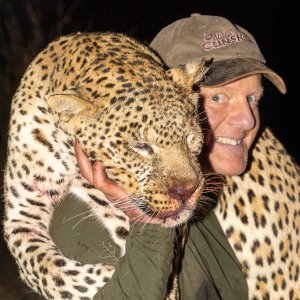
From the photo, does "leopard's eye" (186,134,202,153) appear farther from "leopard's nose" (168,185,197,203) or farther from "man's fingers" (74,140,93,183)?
"man's fingers" (74,140,93,183)

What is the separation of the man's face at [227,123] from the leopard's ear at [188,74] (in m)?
0.30

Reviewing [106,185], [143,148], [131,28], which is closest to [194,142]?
[143,148]

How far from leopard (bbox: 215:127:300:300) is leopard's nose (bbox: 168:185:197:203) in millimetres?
654

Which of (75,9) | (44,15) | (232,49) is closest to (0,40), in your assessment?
(44,15)

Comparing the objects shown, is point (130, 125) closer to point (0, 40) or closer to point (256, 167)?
point (256, 167)

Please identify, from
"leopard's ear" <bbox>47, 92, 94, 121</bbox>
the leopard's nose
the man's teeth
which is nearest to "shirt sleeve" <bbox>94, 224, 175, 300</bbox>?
the leopard's nose

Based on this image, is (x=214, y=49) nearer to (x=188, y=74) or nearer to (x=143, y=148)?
(x=188, y=74)

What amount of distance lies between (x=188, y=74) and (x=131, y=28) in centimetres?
443

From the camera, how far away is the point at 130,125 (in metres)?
2.23

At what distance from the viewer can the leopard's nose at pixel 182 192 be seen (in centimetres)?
220

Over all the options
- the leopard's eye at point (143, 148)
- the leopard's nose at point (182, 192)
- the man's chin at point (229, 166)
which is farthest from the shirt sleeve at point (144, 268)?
the man's chin at point (229, 166)

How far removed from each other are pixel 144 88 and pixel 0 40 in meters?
3.90

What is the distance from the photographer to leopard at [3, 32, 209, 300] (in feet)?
7.32

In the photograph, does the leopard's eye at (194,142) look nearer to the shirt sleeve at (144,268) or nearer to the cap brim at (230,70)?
the shirt sleeve at (144,268)
